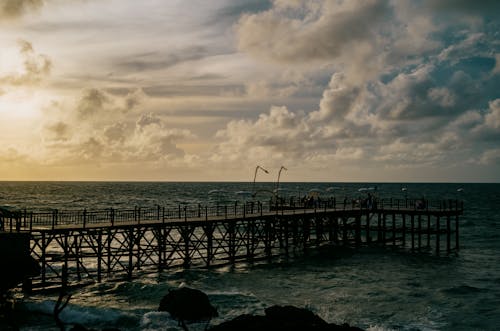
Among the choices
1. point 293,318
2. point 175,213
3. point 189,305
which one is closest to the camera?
point 293,318

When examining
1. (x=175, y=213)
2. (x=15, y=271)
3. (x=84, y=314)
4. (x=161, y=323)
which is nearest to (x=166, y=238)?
(x=175, y=213)

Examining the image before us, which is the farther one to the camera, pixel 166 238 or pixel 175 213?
pixel 175 213

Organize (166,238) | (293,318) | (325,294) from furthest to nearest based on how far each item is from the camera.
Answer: (166,238), (325,294), (293,318)

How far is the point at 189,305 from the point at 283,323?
23.8 feet

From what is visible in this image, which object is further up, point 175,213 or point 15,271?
point 175,213

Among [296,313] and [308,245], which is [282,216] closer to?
[308,245]

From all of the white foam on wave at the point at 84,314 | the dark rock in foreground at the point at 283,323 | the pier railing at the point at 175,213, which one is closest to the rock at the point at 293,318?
the dark rock in foreground at the point at 283,323

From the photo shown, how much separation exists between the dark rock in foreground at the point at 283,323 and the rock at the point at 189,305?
16.7ft

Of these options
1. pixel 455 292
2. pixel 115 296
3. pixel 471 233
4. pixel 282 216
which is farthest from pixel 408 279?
pixel 471 233

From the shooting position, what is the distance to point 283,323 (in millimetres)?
18297

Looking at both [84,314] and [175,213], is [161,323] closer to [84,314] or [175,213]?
[84,314]

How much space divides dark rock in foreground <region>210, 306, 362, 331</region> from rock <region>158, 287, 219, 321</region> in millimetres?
5105

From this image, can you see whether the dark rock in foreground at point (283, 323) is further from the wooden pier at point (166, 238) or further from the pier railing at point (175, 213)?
the pier railing at point (175, 213)

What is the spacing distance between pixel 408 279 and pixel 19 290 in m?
26.7
